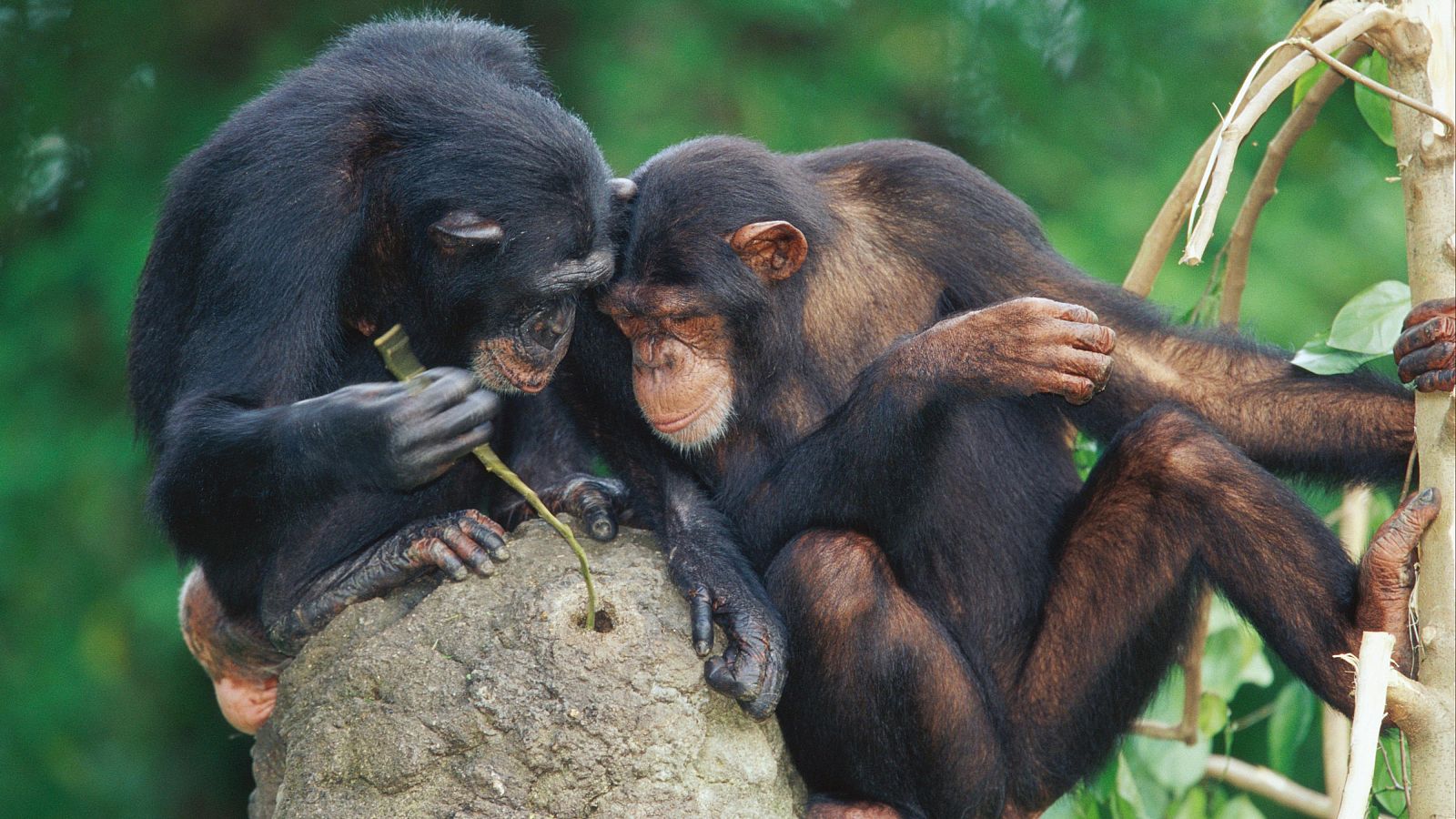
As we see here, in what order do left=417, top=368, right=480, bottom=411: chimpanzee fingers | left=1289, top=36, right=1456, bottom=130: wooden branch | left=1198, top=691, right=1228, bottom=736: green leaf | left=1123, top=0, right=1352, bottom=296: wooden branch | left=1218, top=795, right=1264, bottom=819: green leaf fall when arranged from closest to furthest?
1. left=1289, top=36, right=1456, bottom=130: wooden branch
2. left=417, top=368, right=480, bottom=411: chimpanzee fingers
3. left=1123, top=0, right=1352, bottom=296: wooden branch
4. left=1198, top=691, right=1228, bottom=736: green leaf
5. left=1218, top=795, right=1264, bottom=819: green leaf

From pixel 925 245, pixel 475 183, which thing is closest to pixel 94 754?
pixel 475 183

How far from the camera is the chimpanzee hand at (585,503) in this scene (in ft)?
14.4

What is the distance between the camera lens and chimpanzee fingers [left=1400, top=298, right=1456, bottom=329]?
11.9 ft

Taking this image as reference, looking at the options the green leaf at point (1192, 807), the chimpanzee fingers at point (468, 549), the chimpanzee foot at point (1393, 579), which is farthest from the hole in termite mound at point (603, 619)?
the green leaf at point (1192, 807)

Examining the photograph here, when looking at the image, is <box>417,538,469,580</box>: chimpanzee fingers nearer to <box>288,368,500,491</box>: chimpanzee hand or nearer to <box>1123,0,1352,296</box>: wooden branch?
<box>288,368,500,491</box>: chimpanzee hand

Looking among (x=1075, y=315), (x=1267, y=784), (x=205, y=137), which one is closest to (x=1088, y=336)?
(x=1075, y=315)

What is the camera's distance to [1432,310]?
3.66 meters

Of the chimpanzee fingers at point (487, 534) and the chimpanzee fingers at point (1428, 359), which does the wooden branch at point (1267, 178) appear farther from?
the chimpanzee fingers at point (487, 534)

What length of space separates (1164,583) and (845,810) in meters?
1.04

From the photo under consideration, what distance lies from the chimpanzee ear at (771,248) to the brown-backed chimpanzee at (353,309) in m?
0.39

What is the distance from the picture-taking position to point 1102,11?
318 inches

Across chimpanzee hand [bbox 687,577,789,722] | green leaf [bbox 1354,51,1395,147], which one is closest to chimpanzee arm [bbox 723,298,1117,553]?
chimpanzee hand [bbox 687,577,789,722]

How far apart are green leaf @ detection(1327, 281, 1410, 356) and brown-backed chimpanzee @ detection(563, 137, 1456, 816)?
0.27m

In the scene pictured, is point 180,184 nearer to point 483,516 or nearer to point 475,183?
point 475,183
